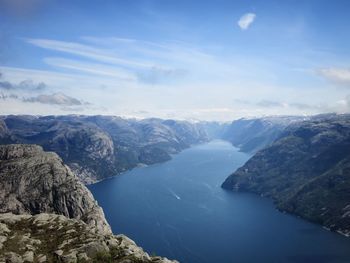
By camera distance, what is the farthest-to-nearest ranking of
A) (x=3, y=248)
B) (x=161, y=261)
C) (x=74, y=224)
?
(x=74, y=224) → (x=3, y=248) → (x=161, y=261)

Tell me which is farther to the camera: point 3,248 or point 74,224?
point 74,224

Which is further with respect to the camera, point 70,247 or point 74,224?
point 74,224

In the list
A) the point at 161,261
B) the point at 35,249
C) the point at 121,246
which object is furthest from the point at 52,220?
the point at 161,261

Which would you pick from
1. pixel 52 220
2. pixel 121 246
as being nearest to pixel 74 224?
pixel 52 220

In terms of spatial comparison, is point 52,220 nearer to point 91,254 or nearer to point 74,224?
point 74,224

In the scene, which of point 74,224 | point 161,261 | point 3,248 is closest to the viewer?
point 161,261

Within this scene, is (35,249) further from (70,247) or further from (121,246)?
(121,246)
